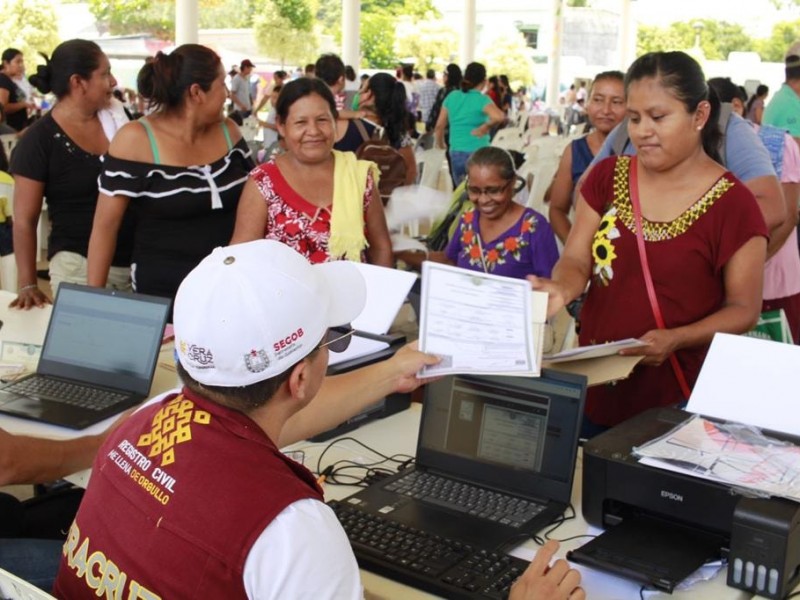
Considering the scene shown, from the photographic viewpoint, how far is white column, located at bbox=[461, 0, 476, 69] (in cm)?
2147

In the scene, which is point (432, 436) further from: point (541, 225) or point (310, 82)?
point (541, 225)

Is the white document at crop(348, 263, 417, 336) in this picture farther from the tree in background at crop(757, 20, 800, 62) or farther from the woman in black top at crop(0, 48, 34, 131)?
the tree in background at crop(757, 20, 800, 62)

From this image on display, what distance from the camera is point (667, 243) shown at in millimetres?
2271

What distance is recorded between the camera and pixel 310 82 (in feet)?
10.4

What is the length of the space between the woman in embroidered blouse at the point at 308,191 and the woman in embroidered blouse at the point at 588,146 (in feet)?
3.62

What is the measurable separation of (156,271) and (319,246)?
58cm

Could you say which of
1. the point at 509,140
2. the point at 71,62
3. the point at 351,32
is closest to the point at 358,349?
the point at 71,62

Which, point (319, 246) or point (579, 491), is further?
point (319, 246)

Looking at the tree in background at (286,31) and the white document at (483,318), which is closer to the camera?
the white document at (483,318)

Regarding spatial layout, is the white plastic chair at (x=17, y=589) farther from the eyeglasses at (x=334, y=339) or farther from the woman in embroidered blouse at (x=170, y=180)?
the woman in embroidered blouse at (x=170, y=180)

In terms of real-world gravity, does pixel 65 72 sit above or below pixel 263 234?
above

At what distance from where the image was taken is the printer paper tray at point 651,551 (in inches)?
62.9

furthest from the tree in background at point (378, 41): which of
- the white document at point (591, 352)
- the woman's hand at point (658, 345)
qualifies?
the white document at point (591, 352)

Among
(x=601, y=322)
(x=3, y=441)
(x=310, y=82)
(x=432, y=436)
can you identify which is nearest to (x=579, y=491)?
(x=432, y=436)
